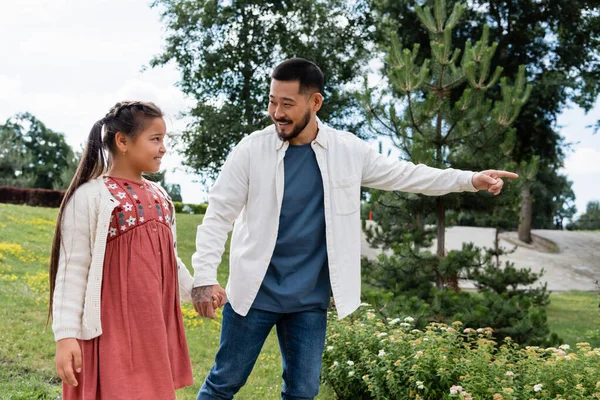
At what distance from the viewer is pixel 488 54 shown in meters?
7.73

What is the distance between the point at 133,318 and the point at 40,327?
17.7 feet

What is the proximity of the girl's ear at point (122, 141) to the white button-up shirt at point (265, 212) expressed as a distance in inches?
18.3

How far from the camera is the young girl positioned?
7.97 feet

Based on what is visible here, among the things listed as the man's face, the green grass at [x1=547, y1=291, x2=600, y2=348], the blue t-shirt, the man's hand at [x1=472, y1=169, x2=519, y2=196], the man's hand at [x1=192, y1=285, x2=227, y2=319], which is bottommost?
the green grass at [x1=547, y1=291, x2=600, y2=348]

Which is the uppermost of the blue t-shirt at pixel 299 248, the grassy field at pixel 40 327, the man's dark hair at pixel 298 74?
the man's dark hair at pixel 298 74

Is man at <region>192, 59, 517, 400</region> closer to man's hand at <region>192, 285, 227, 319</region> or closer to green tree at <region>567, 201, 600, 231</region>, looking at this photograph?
man's hand at <region>192, 285, 227, 319</region>

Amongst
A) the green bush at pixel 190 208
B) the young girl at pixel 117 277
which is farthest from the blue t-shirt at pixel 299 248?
the green bush at pixel 190 208

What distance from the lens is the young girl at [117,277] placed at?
2.43m

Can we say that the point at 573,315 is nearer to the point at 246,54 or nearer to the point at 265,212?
the point at 246,54

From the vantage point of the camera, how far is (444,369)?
169 inches

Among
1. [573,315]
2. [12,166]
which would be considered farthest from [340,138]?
[12,166]

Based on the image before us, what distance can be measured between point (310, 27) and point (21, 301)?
33.8ft

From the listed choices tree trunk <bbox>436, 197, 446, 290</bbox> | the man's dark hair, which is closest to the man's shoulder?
the man's dark hair

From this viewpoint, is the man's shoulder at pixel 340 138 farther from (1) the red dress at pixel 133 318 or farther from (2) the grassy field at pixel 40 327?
(2) the grassy field at pixel 40 327
